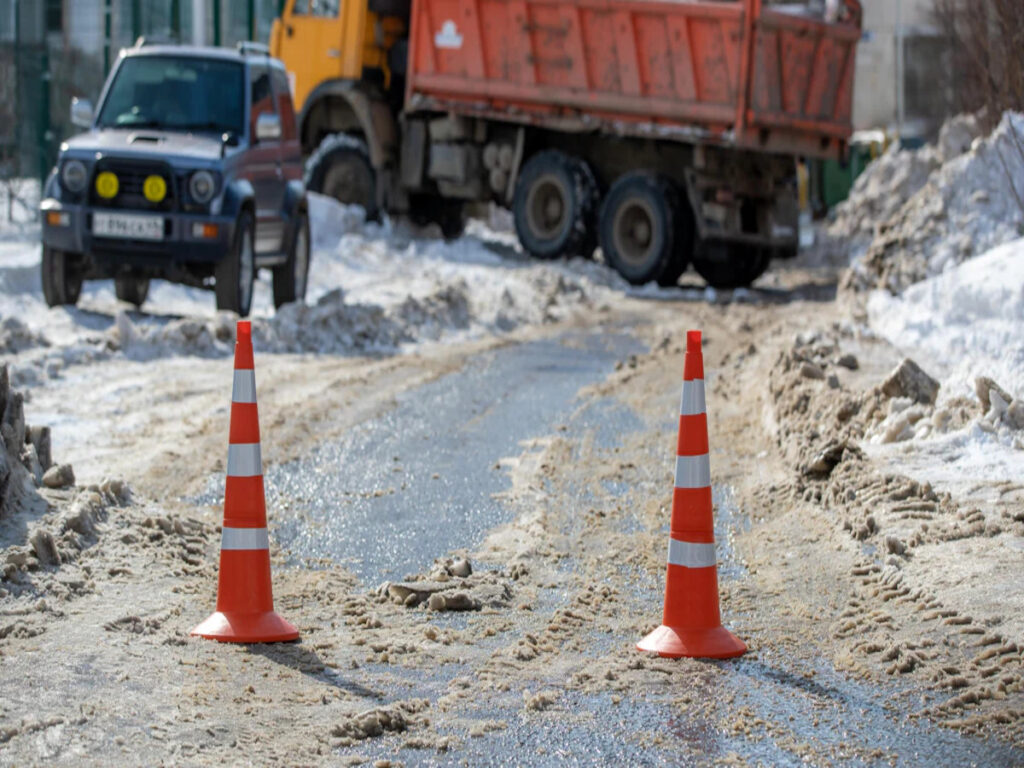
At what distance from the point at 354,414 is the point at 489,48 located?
37.1ft

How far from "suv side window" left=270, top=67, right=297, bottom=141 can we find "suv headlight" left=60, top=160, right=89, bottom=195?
2.08 metres

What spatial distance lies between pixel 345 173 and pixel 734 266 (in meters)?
5.79

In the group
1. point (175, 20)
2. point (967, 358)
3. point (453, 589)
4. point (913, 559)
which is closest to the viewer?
point (453, 589)

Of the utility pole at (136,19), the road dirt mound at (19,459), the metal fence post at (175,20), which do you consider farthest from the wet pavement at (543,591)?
the metal fence post at (175,20)

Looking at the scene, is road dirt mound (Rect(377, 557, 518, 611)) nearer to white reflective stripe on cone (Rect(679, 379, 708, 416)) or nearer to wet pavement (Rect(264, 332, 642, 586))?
wet pavement (Rect(264, 332, 642, 586))

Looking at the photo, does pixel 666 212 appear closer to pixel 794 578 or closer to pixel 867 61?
pixel 794 578

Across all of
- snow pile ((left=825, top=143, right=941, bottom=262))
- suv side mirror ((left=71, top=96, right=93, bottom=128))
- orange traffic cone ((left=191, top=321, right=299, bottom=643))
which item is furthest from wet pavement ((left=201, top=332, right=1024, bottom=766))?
snow pile ((left=825, top=143, right=941, bottom=262))

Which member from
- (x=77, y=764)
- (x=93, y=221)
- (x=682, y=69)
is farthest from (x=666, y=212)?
(x=77, y=764)

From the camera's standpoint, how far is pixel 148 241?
12.5 meters

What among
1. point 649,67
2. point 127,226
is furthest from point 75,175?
point 649,67

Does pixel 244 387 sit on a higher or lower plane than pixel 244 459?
higher

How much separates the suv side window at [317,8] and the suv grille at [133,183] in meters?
8.95

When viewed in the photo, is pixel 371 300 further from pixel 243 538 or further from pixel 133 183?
pixel 243 538

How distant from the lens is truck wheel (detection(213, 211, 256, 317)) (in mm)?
12695
